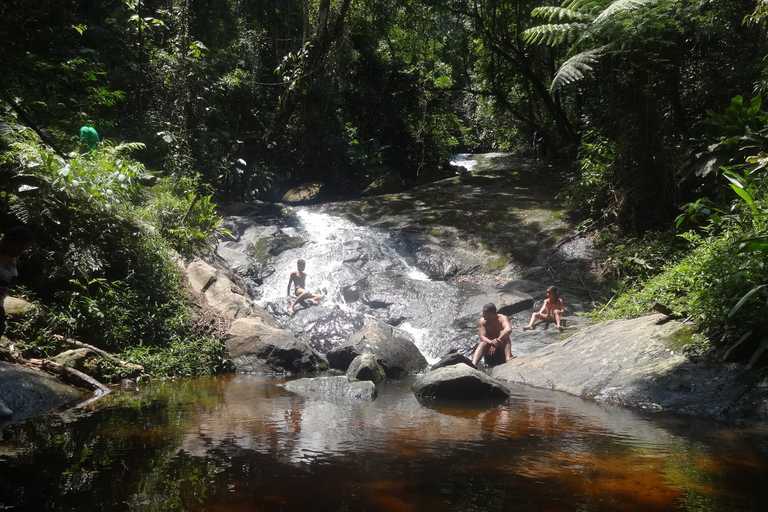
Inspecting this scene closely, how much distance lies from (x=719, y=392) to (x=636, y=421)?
105 cm

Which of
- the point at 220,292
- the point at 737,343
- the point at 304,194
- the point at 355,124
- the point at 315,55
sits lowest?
the point at 737,343

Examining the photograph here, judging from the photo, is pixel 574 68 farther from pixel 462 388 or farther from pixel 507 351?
pixel 462 388

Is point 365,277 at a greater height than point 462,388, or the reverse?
point 365,277

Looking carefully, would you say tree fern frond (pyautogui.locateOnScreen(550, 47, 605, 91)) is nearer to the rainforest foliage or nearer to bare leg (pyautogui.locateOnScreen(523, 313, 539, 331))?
the rainforest foliage

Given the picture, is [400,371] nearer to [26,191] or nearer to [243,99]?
[26,191]

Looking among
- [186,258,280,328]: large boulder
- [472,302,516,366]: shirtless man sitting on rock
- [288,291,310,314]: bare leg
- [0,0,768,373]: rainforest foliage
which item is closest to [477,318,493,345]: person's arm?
[472,302,516,366]: shirtless man sitting on rock

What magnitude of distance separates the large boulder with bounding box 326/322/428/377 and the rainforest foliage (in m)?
2.48

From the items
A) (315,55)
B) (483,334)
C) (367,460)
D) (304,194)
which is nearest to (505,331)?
(483,334)

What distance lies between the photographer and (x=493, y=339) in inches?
360

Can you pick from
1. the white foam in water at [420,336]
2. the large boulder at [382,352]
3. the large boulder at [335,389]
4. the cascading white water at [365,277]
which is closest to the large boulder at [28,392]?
the large boulder at [335,389]

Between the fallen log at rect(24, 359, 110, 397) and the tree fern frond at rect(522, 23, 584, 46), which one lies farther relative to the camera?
the tree fern frond at rect(522, 23, 584, 46)

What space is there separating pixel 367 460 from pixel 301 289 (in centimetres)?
802

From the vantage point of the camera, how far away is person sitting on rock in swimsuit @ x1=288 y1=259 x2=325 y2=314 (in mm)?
11422

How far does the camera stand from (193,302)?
8859 mm
